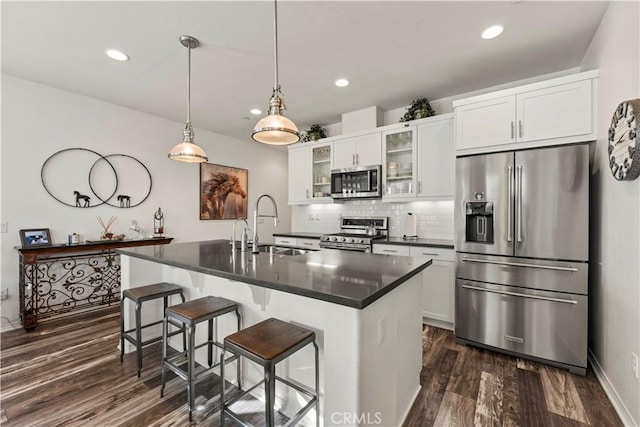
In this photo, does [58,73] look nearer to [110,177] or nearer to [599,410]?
[110,177]

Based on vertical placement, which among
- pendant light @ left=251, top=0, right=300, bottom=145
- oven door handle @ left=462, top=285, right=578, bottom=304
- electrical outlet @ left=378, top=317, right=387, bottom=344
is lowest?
oven door handle @ left=462, top=285, right=578, bottom=304

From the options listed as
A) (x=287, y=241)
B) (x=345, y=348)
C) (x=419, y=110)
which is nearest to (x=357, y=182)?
(x=419, y=110)

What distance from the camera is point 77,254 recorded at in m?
3.55

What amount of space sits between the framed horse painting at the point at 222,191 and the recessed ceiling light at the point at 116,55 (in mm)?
2293

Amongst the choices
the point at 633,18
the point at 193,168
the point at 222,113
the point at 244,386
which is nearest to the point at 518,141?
the point at 633,18

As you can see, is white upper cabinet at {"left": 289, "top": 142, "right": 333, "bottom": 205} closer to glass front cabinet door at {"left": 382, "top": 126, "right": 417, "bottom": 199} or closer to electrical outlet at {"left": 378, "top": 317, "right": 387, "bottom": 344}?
glass front cabinet door at {"left": 382, "top": 126, "right": 417, "bottom": 199}

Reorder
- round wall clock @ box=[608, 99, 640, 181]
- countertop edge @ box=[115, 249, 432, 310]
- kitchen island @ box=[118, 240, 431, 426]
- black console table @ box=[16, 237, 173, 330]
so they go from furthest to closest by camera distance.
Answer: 1. black console table @ box=[16, 237, 173, 330]
2. round wall clock @ box=[608, 99, 640, 181]
3. kitchen island @ box=[118, 240, 431, 426]
4. countertop edge @ box=[115, 249, 432, 310]

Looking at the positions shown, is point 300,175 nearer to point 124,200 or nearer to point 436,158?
point 436,158

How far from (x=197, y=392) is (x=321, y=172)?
3492 mm

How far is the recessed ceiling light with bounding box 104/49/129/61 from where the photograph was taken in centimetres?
268

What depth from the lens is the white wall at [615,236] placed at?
1.72 meters

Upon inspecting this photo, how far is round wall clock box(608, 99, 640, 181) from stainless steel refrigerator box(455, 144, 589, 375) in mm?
455

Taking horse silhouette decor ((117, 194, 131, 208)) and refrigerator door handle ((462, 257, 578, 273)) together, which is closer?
refrigerator door handle ((462, 257, 578, 273))

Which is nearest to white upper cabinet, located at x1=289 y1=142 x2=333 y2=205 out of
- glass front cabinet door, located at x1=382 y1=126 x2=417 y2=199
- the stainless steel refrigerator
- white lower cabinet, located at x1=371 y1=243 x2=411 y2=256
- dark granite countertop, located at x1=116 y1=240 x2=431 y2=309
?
glass front cabinet door, located at x1=382 y1=126 x2=417 y2=199
